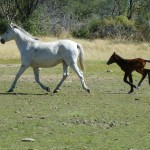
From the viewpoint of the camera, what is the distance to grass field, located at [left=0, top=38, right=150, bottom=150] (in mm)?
9461

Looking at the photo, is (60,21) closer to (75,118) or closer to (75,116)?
(75,116)

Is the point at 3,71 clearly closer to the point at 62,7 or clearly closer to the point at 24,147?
the point at 24,147

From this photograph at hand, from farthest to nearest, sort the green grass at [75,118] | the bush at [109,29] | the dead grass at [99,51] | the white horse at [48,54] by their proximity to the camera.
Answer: the bush at [109,29], the dead grass at [99,51], the white horse at [48,54], the green grass at [75,118]

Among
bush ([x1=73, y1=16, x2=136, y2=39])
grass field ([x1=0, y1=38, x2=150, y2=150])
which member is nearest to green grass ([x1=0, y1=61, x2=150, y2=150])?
grass field ([x1=0, y1=38, x2=150, y2=150])

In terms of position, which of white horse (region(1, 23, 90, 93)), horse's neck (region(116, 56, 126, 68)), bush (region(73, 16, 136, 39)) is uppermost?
white horse (region(1, 23, 90, 93))

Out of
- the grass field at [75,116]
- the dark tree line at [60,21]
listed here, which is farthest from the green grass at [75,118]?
the dark tree line at [60,21]

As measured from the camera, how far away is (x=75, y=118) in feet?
39.4

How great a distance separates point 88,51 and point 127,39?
1611 centimetres

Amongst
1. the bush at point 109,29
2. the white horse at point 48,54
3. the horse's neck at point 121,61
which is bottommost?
the bush at point 109,29

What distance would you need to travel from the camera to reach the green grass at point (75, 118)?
9.44 m

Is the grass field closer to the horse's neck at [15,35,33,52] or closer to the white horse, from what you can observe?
the white horse

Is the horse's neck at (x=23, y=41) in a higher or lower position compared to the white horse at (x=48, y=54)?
higher

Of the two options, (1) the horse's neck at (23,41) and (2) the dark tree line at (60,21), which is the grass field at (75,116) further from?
(2) the dark tree line at (60,21)

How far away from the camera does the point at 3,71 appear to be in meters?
25.2
